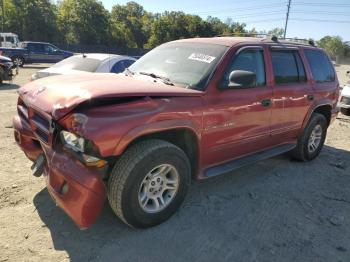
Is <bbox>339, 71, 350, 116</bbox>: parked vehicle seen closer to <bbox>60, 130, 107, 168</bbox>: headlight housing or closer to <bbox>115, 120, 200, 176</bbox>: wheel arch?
<bbox>115, 120, 200, 176</bbox>: wheel arch

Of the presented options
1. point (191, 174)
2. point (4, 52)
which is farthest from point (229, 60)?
point (4, 52)

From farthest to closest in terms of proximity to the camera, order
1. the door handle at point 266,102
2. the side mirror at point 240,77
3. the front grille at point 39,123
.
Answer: the door handle at point 266,102 → the side mirror at point 240,77 → the front grille at point 39,123

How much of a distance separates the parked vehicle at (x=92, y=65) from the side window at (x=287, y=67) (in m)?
4.38

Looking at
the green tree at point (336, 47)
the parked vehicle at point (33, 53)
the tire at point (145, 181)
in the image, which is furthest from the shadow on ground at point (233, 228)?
the green tree at point (336, 47)

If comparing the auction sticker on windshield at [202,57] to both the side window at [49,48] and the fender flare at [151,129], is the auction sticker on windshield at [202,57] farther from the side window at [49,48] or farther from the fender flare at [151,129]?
the side window at [49,48]

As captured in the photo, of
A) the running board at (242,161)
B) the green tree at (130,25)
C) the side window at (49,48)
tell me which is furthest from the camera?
the green tree at (130,25)

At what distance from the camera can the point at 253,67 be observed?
15.3 ft

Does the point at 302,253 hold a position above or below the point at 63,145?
below

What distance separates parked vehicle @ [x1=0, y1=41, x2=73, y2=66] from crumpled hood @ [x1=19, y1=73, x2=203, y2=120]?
22.3 m

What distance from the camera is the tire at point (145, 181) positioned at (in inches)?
132

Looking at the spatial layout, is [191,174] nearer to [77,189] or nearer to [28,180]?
[77,189]

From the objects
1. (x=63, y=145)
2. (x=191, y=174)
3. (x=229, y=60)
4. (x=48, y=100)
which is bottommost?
(x=191, y=174)

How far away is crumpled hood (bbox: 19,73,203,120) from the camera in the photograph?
323cm

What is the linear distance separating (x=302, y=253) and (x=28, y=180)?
3361 mm
